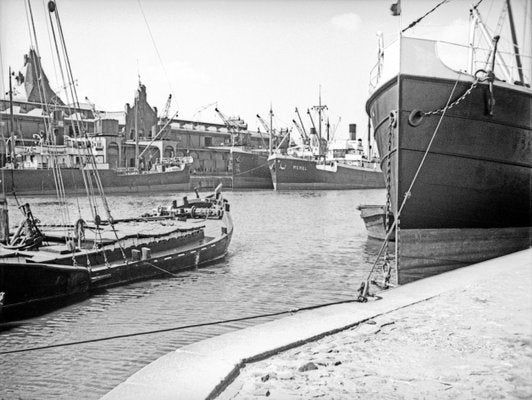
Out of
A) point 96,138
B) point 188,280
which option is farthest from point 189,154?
point 188,280

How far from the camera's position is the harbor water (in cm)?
696

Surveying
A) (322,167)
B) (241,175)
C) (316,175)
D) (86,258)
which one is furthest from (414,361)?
(322,167)

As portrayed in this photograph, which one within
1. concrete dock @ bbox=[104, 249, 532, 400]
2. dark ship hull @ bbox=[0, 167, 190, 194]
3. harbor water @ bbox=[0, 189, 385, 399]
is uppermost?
dark ship hull @ bbox=[0, 167, 190, 194]

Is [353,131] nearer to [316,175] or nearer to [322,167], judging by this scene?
[322,167]

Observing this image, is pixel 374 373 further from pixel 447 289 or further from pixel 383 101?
pixel 383 101

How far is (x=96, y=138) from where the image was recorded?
65.2 meters

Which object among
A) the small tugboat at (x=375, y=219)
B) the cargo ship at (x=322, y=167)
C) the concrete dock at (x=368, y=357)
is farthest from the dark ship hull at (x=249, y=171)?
the concrete dock at (x=368, y=357)

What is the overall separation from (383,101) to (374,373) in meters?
9.83

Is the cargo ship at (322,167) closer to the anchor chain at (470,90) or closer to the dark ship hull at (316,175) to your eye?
the dark ship hull at (316,175)

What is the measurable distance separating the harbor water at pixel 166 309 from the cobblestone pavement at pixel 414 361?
274cm

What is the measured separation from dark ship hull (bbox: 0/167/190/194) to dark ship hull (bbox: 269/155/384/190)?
12.3m

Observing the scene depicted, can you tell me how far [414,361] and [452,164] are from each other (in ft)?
28.2

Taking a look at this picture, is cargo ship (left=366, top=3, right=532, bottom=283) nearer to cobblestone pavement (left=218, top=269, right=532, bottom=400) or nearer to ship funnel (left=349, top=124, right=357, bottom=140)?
cobblestone pavement (left=218, top=269, right=532, bottom=400)

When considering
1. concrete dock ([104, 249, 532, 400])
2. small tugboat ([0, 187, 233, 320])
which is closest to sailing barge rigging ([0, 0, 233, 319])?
small tugboat ([0, 187, 233, 320])
